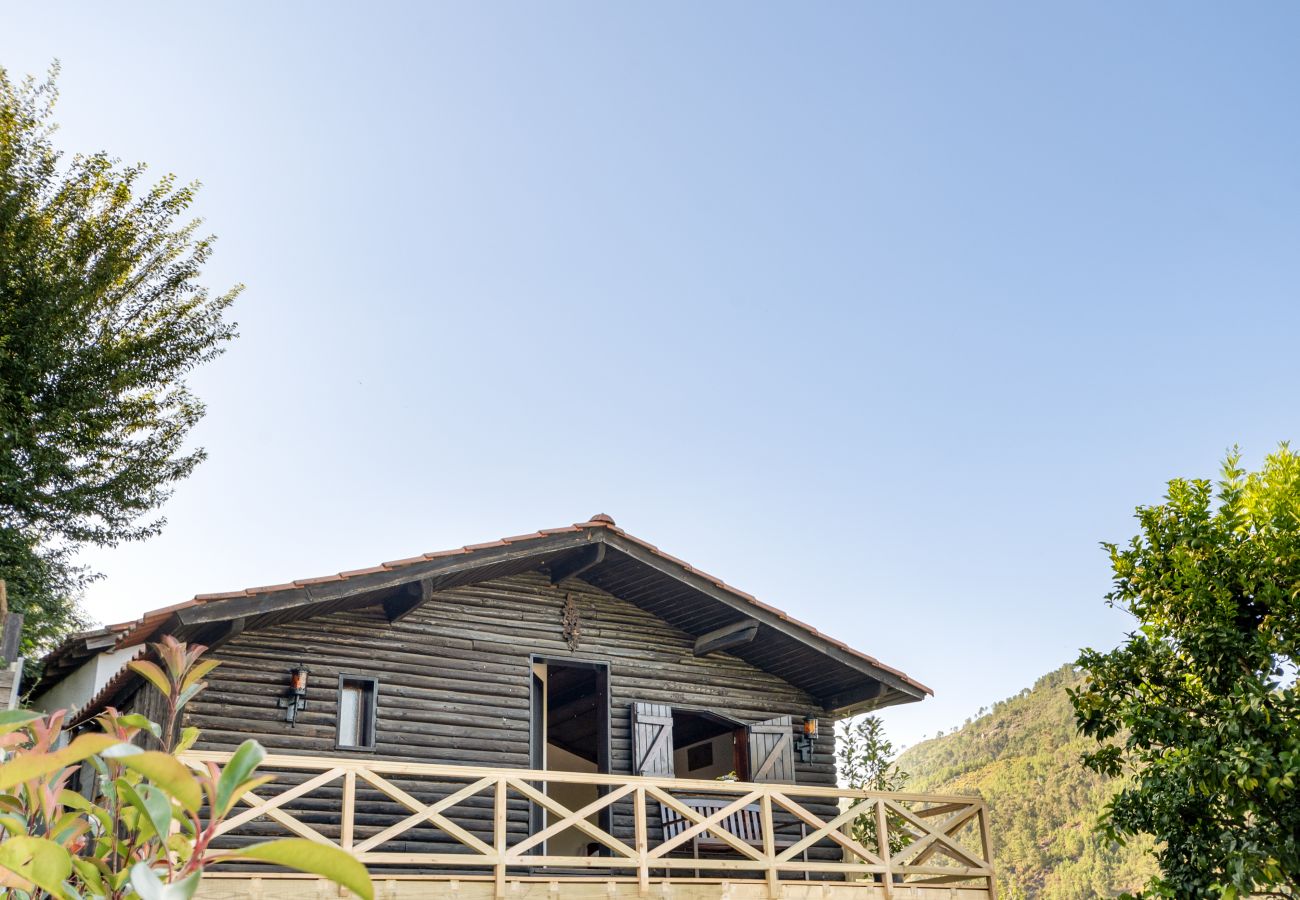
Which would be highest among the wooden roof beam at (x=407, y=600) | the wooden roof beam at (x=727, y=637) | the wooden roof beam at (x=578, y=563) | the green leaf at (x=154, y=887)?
the wooden roof beam at (x=578, y=563)

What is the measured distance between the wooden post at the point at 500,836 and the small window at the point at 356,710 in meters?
2.14

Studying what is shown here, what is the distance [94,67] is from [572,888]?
1354 centimetres

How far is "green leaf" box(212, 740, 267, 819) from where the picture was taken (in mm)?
1213

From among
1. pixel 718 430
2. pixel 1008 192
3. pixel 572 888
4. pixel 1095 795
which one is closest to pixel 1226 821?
pixel 572 888

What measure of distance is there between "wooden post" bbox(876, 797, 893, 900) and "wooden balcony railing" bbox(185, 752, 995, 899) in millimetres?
16

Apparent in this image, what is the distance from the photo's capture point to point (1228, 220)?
17.9m

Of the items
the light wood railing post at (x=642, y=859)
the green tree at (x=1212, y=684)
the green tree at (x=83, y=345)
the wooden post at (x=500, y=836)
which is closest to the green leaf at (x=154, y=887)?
the wooden post at (x=500, y=836)

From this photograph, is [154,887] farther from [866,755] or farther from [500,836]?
[866,755]

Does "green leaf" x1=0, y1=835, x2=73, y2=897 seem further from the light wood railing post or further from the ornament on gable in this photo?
the ornament on gable

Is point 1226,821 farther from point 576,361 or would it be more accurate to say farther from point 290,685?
point 576,361

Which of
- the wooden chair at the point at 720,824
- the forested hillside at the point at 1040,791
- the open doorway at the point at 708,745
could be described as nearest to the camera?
the wooden chair at the point at 720,824

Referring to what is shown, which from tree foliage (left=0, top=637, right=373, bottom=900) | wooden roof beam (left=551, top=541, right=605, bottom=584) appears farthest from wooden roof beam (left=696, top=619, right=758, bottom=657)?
tree foliage (left=0, top=637, right=373, bottom=900)

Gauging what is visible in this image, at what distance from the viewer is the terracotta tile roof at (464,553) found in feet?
29.2

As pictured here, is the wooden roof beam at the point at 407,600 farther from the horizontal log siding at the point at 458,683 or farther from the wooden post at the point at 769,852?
the wooden post at the point at 769,852
